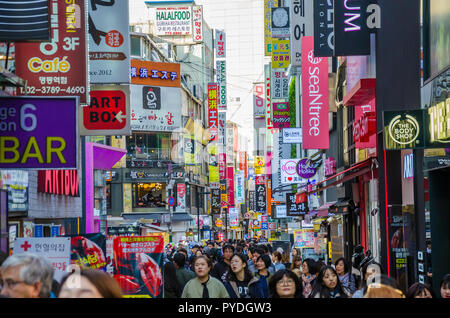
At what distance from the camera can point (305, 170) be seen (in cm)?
3903

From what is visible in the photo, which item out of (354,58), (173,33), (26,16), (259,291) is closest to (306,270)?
(259,291)

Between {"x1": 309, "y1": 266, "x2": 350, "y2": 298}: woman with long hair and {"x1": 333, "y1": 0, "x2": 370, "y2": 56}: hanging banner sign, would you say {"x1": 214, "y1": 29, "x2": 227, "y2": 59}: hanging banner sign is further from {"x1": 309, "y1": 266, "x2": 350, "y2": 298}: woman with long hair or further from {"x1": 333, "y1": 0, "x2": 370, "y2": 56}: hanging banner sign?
{"x1": 309, "y1": 266, "x2": 350, "y2": 298}: woman with long hair

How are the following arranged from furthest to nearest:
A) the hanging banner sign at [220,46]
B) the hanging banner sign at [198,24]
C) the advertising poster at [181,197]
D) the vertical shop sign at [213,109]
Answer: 1. the hanging banner sign at [220,46]
2. the hanging banner sign at [198,24]
3. the vertical shop sign at [213,109]
4. the advertising poster at [181,197]

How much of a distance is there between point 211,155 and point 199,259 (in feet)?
245

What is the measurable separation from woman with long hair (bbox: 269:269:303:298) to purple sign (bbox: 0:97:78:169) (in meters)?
3.66

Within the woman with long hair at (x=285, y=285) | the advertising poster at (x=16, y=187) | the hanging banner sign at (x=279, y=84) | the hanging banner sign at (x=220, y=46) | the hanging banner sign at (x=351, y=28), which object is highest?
the hanging banner sign at (x=220, y=46)

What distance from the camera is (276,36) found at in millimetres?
49219

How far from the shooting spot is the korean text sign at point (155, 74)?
56969 millimetres

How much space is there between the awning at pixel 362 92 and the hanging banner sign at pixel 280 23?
25.2m

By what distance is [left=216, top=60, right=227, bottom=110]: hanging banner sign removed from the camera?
84.5 meters

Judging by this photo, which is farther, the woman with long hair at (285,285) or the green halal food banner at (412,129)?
the green halal food banner at (412,129)

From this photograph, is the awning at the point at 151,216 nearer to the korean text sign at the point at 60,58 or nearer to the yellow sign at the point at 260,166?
the yellow sign at the point at 260,166

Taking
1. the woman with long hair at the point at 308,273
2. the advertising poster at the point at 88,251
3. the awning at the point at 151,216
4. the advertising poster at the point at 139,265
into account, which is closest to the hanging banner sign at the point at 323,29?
the woman with long hair at the point at 308,273
